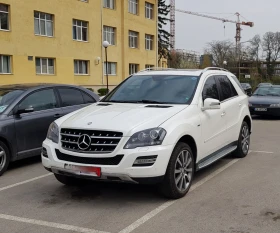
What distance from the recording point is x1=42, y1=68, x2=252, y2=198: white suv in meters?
4.71

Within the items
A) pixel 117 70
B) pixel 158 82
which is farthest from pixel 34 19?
pixel 158 82

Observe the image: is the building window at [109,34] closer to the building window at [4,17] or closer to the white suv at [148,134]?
the building window at [4,17]

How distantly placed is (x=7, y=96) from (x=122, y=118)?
314 cm

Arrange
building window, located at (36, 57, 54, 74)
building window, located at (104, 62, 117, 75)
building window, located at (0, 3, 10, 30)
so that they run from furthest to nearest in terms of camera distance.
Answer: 1. building window, located at (104, 62, 117, 75)
2. building window, located at (36, 57, 54, 74)
3. building window, located at (0, 3, 10, 30)

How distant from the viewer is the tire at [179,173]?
16.2 ft

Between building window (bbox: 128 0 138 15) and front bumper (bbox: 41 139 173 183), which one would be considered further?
building window (bbox: 128 0 138 15)

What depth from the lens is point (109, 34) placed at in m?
35.6

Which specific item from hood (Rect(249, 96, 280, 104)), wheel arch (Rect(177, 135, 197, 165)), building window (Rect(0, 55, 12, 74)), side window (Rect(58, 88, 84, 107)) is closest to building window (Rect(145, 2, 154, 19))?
building window (Rect(0, 55, 12, 74))

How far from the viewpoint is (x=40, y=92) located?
24.7 ft

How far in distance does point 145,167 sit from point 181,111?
1083mm

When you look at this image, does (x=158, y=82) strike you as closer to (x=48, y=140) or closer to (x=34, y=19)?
(x=48, y=140)

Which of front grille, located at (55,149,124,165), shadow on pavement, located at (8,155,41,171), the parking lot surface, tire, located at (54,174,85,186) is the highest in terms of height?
front grille, located at (55,149,124,165)

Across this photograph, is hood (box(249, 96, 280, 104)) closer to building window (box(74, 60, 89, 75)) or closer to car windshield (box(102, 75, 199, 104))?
car windshield (box(102, 75, 199, 104))

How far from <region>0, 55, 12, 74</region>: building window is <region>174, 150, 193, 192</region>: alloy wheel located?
22194mm
